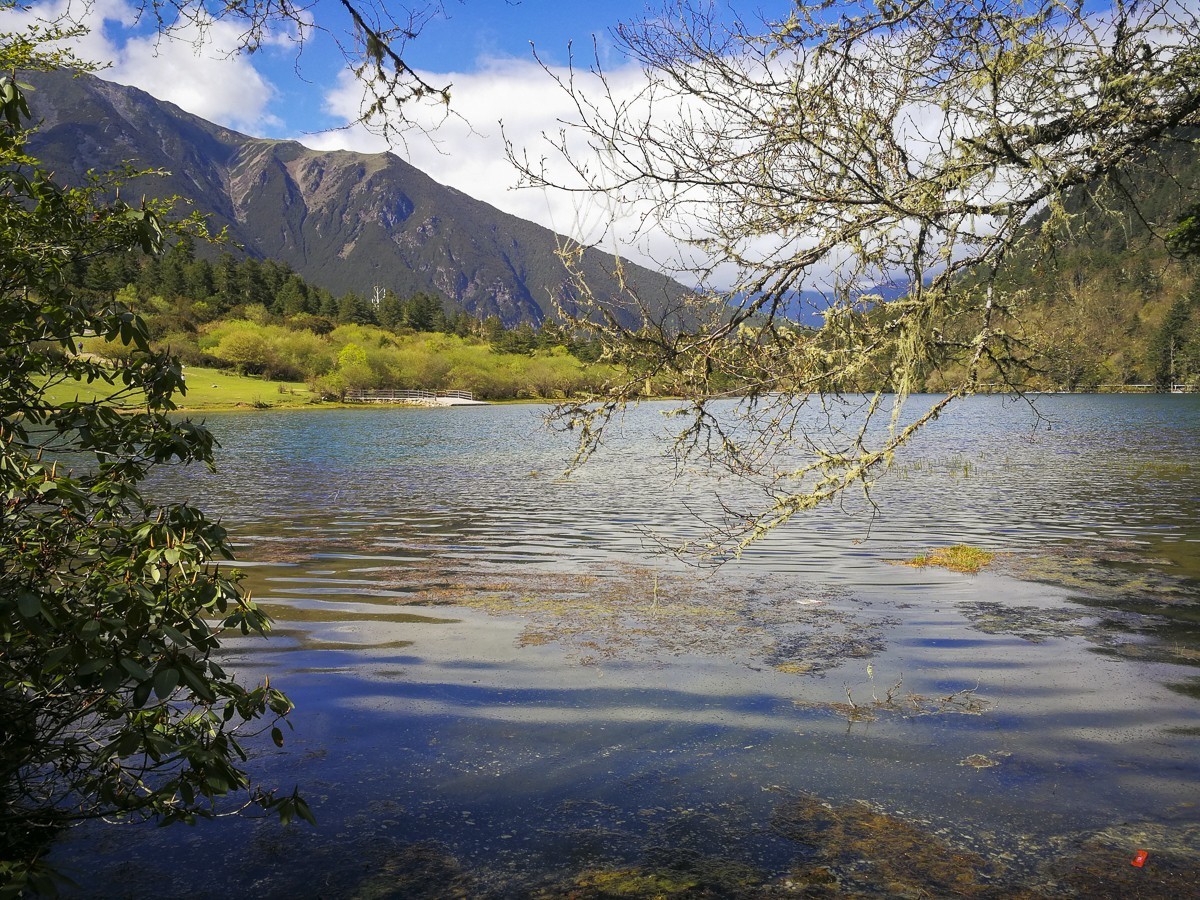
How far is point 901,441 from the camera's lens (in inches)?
231

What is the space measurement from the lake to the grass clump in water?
0.34 meters

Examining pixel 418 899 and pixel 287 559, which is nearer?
pixel 418 899

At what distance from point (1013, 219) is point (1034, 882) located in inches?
170

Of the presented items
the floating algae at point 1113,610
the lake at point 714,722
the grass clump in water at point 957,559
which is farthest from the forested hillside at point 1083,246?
the grass clump in water at point 957,559

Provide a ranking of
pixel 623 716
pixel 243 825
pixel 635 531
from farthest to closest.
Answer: pixel 635 531 → pixel 623 716 → pixel 243 825

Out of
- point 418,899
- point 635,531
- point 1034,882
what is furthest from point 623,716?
point 635,531

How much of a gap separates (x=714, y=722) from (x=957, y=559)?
29.8ft

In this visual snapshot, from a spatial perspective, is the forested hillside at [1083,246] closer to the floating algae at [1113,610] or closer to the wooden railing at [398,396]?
Answer: the floating algae at [1113,610]

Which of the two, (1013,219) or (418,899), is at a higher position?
(1013,219)

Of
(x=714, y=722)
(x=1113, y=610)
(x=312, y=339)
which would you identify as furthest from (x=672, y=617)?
(x=312, y=339)

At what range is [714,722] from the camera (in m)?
7.52

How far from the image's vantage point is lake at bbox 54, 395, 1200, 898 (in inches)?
206

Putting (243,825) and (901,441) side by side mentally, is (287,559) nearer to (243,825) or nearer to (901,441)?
(243,825)

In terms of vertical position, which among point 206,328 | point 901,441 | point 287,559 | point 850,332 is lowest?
point 287,559
